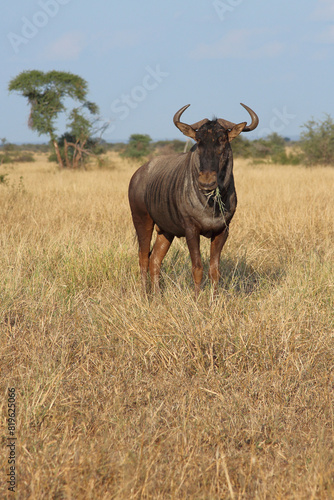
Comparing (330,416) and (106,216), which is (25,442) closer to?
(330,416)

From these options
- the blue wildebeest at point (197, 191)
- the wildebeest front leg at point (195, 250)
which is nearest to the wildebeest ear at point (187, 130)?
the blue wildebeest at point (197, 191)

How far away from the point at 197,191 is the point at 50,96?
74.4 ft

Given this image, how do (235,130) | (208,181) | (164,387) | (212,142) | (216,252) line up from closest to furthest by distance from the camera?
(164,387) < (208,181) < (212,142) < (235,130) < (216,252)

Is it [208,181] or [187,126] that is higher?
[187,126]

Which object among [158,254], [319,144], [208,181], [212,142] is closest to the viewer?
[208,181]

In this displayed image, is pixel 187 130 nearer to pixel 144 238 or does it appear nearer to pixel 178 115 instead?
pixel 178 115

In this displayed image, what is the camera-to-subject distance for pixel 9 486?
6.57 feet

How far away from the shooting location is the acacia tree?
24.7 metres

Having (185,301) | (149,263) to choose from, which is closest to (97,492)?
(185,301)

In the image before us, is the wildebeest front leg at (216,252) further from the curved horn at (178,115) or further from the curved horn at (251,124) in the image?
the curved horn at (178,115)

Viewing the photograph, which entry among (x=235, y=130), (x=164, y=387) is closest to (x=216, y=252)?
(x=235, y=130)

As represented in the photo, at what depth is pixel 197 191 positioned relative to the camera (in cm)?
393

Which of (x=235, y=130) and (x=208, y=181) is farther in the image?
(x=235, y=130)

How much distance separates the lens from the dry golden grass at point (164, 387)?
2041 millimetres
